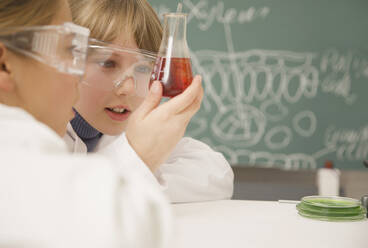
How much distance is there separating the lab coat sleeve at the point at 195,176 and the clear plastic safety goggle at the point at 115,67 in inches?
10.2

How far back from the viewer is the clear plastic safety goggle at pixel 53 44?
0.62 meters

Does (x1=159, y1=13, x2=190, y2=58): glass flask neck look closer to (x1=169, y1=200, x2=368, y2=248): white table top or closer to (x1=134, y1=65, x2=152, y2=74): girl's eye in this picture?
(x1=134, y1=65, x2=152, y2=74): girl's eye

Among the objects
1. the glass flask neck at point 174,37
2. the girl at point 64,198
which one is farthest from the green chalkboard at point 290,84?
the girl at point 64,198

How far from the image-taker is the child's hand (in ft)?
3.02

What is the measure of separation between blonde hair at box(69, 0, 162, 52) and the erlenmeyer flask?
1.38ft

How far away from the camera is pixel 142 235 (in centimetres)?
41

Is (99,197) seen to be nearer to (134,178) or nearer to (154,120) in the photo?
(134,178)

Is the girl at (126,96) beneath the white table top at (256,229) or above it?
above

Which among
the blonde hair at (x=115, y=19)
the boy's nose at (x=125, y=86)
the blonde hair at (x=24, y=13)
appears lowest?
the boy's nose at (x=125, y=86)

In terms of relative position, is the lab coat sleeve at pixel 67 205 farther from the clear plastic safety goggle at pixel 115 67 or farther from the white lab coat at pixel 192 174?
the clear plastic safety goggle at pixel 115 67

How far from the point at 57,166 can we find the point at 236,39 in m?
3.20

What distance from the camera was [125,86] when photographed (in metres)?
1.25

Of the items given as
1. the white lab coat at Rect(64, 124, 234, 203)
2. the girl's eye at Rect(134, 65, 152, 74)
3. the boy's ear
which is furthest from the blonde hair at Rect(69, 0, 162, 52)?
the boy's ear

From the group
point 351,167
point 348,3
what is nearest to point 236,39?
point 348,3
